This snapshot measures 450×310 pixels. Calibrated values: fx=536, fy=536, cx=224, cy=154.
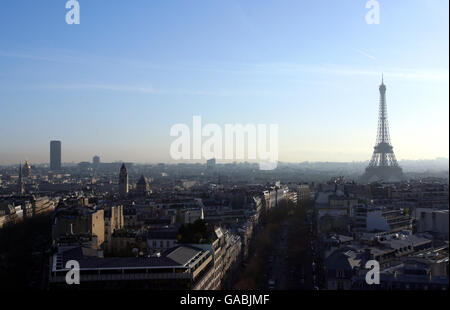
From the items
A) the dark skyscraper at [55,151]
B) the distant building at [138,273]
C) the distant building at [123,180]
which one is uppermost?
the dark skyscraper at [55,151]

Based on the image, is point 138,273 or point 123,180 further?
point 123,180

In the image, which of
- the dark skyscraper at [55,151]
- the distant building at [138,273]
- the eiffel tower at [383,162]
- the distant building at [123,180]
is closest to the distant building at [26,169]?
the dark skyscraper at [55,151]

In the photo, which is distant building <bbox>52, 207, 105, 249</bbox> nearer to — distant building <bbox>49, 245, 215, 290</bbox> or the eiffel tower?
distant building <bbox>49, 245, 215, 290</bbox>

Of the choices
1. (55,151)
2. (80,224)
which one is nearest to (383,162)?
(55,151)

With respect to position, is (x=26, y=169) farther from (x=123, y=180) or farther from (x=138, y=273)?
(x=138, y=273)

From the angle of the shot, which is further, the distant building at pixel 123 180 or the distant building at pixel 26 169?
the distant building at pixel 26 169

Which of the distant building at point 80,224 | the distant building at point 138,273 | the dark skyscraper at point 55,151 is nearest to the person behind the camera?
the distant building at point 138,273

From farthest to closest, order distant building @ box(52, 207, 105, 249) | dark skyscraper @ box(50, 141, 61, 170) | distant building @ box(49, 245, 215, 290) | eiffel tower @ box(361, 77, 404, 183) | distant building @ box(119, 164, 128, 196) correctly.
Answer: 1. eiffel tower @ box(361, 77, 404, 183)
2. distant building @ box(119, 164, 128, 196)
3. dark skyscraper @ box(50, 141, 61, 170)
4. distant building @ box(52, 207, 105, 249)
5. distant building @ box(49, 245, 215, 290)

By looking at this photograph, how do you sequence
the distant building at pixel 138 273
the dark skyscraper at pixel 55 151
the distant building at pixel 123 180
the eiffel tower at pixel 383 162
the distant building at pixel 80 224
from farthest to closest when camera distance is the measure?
1. the eiffel tower at pixel 383 162
2. the distant building at pixel 123 180
3. the dark skyscraper at pixel 55 151
4. the distant building at pixel 80 224
5. the distant building at pixel 138 273

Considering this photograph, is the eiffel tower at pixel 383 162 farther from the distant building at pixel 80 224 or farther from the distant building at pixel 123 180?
the distant building at pixel 80 224

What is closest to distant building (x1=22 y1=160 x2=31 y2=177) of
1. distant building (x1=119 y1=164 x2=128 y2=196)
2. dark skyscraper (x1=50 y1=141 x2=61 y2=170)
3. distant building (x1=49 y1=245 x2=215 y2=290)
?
dark skyscraper (x1=50 y1=141 x2=61 y2=170)
